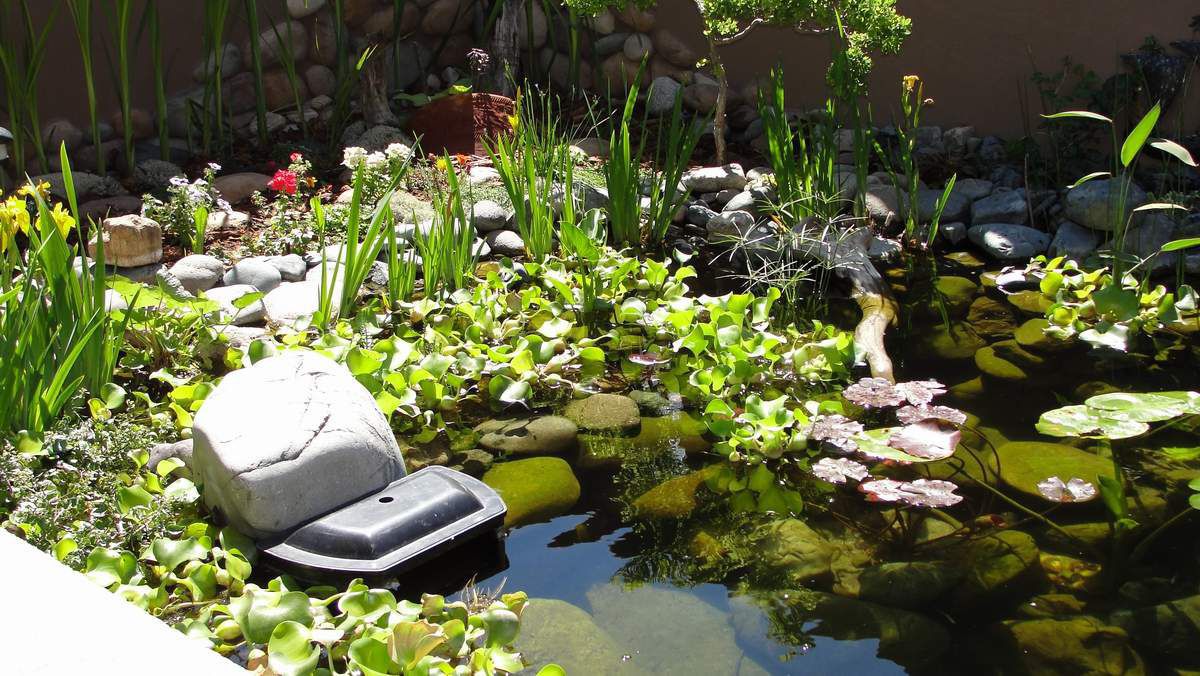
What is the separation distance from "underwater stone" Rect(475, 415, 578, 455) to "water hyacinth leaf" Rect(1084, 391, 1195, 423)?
165 centimetres

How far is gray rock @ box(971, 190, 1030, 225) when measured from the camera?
5723mm

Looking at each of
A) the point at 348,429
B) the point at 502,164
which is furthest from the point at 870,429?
the point at 502,164

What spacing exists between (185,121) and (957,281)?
4.65 m

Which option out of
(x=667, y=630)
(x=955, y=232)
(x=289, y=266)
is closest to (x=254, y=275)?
(x=289, y=266)

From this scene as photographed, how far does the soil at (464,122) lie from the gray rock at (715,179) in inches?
47.0

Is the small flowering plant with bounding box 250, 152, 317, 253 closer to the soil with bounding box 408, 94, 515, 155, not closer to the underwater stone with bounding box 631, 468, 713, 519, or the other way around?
the soil with bounding box 408, 94, 515, 155

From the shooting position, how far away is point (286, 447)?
106 inches

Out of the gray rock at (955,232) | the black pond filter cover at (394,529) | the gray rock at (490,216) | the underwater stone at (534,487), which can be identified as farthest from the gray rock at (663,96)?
the black pond filter cover at (394,529)

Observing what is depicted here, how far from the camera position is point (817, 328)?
4082 millimetres

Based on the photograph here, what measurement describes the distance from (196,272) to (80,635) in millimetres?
3161

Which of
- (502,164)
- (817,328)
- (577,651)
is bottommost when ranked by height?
(577,651)

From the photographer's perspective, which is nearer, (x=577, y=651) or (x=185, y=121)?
(x=577, y=651)

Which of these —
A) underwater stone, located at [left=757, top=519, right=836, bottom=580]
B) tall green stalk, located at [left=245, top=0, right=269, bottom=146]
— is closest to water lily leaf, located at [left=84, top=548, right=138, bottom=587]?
underwater stone, located at [left=757, top=519, right=836, bottom=580]

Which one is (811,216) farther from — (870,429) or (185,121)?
(185,121)
